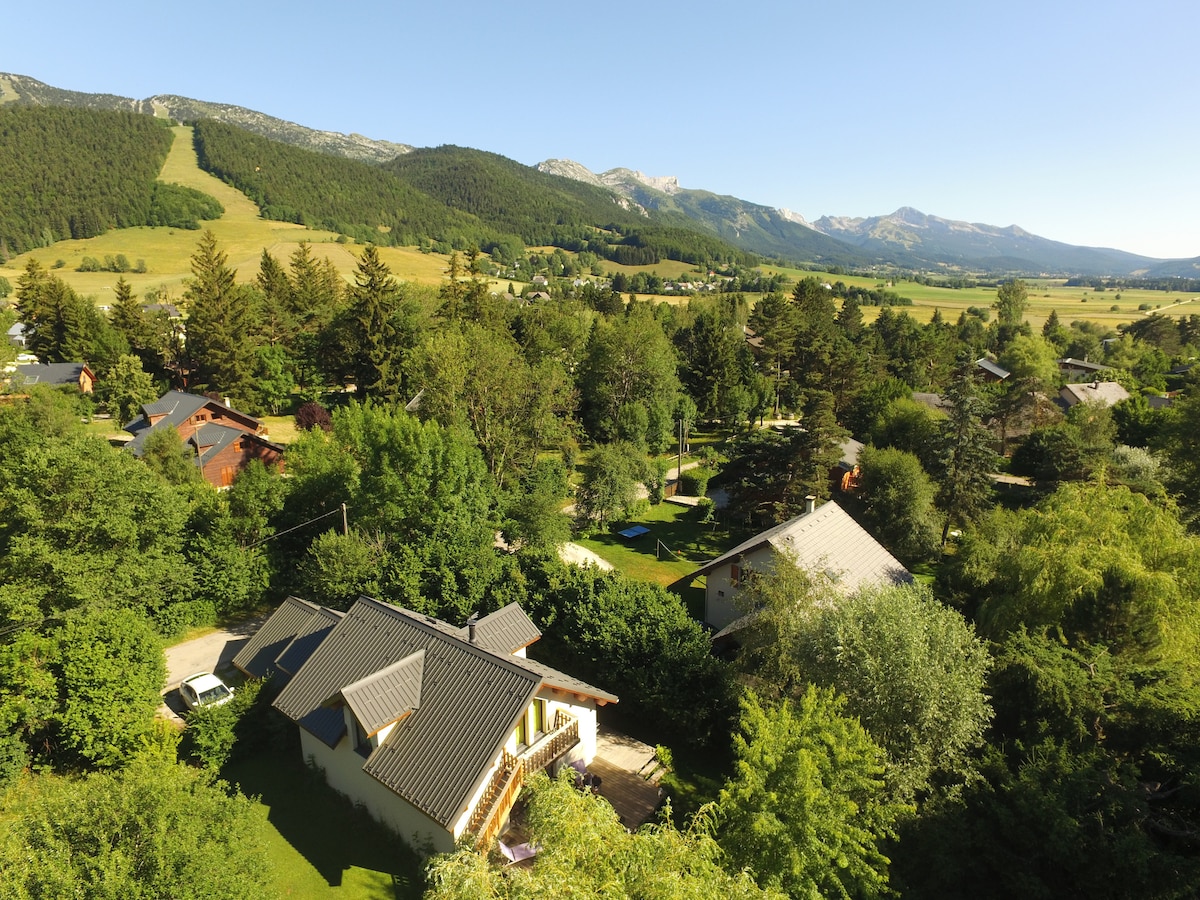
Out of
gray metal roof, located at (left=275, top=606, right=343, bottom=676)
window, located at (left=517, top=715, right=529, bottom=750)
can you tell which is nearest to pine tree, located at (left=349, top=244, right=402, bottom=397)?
gray metal roof, located at (left=275, top=606, right=343, bottom=676)

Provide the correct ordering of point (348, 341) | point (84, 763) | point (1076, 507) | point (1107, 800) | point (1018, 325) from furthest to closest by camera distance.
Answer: point (1018, 325) → point (348, 341) → point (1076, 507) → point (84, 763) → point (1107, 800)

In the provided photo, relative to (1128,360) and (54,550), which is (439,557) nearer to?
(54,550)

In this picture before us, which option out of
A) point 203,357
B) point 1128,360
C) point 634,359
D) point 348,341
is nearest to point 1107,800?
point 634,359

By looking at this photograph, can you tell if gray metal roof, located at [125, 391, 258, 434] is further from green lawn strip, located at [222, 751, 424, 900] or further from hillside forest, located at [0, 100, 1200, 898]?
green lawn strip, located at [222, 751, 424, 900]

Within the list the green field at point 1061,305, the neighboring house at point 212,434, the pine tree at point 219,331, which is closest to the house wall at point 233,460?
the neighboring house at point 212,434

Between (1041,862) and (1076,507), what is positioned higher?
(1076,507)

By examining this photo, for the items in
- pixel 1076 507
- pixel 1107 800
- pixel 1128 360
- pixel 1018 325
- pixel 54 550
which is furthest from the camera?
pixel 1018 325

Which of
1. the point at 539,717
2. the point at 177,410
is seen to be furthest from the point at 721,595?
the point at 177,410
